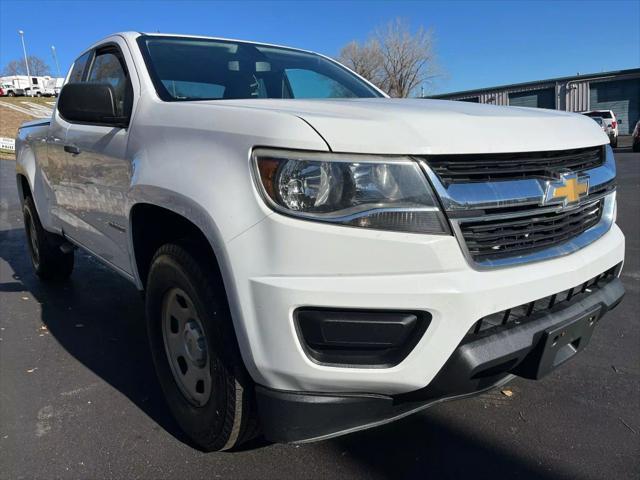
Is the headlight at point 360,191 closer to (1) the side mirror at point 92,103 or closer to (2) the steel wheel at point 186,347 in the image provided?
(2) the steel wheel at point 186,347

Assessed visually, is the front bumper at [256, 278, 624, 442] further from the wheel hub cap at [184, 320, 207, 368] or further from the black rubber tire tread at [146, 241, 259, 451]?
the wheel hub cap at [184, 320, 207, 368]

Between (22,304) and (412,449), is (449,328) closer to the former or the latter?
(412,449)

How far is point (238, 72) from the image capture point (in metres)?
3.12

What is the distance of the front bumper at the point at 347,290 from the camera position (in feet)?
5.37

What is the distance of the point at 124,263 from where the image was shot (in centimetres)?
292

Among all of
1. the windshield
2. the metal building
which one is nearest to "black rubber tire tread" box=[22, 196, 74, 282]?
the windshield

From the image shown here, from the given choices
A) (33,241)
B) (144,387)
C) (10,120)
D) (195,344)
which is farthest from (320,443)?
(10,120)

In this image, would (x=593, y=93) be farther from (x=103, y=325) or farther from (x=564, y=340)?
(x=564, y=340)

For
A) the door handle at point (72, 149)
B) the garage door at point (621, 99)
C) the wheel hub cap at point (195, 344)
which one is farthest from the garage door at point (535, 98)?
the wheel hub cap at point (195, 344)

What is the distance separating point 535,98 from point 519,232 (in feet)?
125

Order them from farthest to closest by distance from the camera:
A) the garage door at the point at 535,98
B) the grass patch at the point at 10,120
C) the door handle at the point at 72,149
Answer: the garage door at the point at 535,98 < the grass patch at the point at 10,120 < the door handle at the point at 72,149

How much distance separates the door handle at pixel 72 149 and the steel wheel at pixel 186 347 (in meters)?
1.39

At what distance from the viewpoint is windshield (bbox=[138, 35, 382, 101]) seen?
2746 millimetres

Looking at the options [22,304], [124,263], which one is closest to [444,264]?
[124,263]
